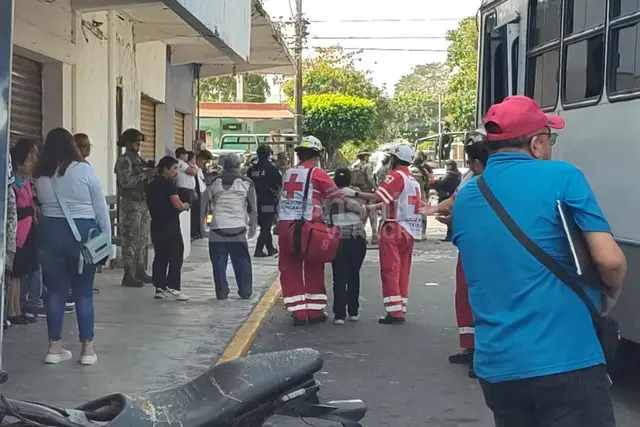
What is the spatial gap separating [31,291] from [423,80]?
107208 millimetres

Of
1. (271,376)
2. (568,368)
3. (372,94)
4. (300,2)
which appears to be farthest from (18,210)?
(372,94)

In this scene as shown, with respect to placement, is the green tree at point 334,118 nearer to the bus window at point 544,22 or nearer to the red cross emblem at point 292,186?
the red cross emblem at point 292,186

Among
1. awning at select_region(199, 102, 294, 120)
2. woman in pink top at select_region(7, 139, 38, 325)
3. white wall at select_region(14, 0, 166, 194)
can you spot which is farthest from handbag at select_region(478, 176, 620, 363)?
awning at select_region(199, 102, 294, 120)

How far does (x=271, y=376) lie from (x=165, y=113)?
15076mm

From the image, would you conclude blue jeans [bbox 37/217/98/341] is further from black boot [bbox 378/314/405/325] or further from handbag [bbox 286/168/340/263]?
black boot [bbox 378/314/405/325]

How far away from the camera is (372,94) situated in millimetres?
62781

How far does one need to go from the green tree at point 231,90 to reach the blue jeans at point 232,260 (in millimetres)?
58972

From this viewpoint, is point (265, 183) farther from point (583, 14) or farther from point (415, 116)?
point (415, 116)

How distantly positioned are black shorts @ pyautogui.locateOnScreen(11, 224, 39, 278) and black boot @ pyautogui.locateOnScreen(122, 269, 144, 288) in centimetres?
294

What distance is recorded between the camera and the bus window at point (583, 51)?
675cm

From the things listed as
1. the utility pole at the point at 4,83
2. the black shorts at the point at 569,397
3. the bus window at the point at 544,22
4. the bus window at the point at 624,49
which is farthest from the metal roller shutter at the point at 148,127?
the black shorts at the point at 569,397

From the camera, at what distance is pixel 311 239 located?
9.77 m

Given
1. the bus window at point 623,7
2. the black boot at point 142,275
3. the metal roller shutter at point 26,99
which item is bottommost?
the black boot at point 142,275

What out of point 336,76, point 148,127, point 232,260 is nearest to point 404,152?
point 232,260
